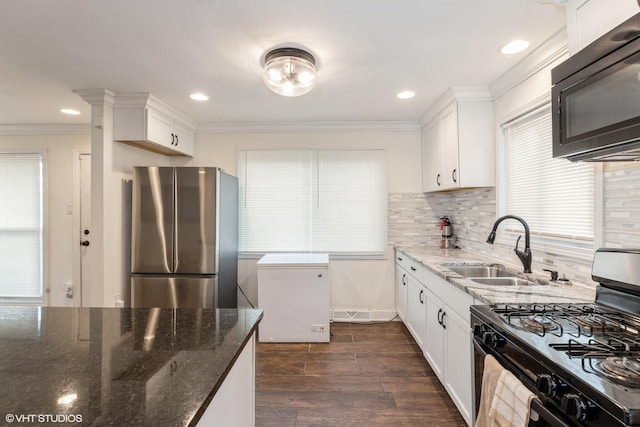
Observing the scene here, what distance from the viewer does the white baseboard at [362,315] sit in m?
3.56

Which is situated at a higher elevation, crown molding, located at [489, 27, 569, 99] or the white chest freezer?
crown molding, located at [489, 27, 569, 99]

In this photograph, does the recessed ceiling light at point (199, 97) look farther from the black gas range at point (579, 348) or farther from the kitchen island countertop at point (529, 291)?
the black gas range at point (579, 348)

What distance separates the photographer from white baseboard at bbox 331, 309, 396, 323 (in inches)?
140

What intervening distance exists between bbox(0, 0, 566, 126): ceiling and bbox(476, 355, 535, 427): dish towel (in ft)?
5.48

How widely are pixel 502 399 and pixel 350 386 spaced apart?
143 cm

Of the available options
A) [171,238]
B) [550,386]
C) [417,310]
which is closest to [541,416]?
[550,386]

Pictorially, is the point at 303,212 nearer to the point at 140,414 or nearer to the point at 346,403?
the point at 346,403

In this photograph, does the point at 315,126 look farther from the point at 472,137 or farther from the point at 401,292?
the point at 401,292

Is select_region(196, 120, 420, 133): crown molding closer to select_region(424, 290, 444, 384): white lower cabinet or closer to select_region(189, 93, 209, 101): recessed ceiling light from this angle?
select_region(189, 93, 209, 101): recessed ceiling light

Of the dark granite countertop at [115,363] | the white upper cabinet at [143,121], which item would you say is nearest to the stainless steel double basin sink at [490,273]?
the dark granite countertop at [115,363]

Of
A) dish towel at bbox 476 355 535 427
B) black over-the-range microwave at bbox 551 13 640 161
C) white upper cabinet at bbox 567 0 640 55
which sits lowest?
dish towel at bbox 476 355 535 427

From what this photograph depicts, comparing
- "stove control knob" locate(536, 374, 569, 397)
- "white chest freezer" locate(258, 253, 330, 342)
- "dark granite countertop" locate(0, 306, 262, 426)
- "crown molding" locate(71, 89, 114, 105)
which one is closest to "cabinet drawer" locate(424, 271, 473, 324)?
"stove control knob" locate(536, 374, 569, 397)

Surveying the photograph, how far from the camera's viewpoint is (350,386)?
225 centimetres

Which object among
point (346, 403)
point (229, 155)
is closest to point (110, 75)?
point (229, 155)
